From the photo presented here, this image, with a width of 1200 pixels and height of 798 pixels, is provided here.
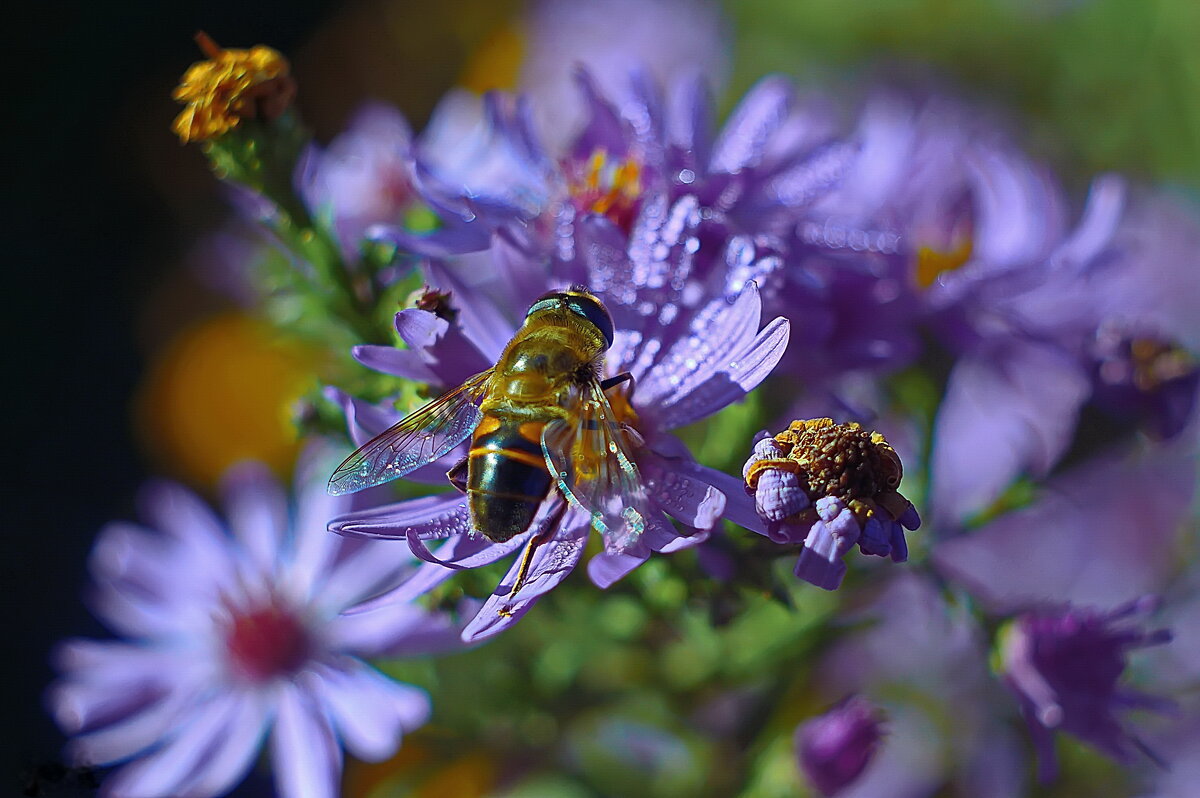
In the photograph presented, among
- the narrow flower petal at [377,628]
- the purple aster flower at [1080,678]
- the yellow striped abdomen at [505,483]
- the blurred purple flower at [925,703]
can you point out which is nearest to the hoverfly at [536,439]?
the yellow striped abdomen at [505,483]

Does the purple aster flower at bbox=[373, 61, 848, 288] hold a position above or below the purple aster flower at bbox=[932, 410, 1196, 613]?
above

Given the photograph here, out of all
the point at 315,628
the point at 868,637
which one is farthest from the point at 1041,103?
the point at 315,628

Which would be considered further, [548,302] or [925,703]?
[925,703]

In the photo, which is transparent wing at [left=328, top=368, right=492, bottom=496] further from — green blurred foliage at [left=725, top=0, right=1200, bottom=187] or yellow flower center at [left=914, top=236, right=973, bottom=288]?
green blurred foliage at [left=725, top=0, right=1200, bottom=187]

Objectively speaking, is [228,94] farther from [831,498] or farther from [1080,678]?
[1080,678]

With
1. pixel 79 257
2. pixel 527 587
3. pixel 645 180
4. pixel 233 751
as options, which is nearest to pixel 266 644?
pixel 233 751

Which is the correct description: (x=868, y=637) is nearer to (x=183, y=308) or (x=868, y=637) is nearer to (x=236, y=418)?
(x=236, y=418)

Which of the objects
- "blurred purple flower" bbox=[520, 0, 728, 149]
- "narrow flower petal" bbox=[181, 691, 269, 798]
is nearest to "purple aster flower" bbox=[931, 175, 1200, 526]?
"narrow flower petal" bbox=[181, 691, 269, 798]

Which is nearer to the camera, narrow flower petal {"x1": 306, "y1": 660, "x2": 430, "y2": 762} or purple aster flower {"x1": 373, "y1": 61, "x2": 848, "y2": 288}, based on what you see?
purple aster flower {"x1": 373, "y1": 61, "x2": 848, "y2": 288}
